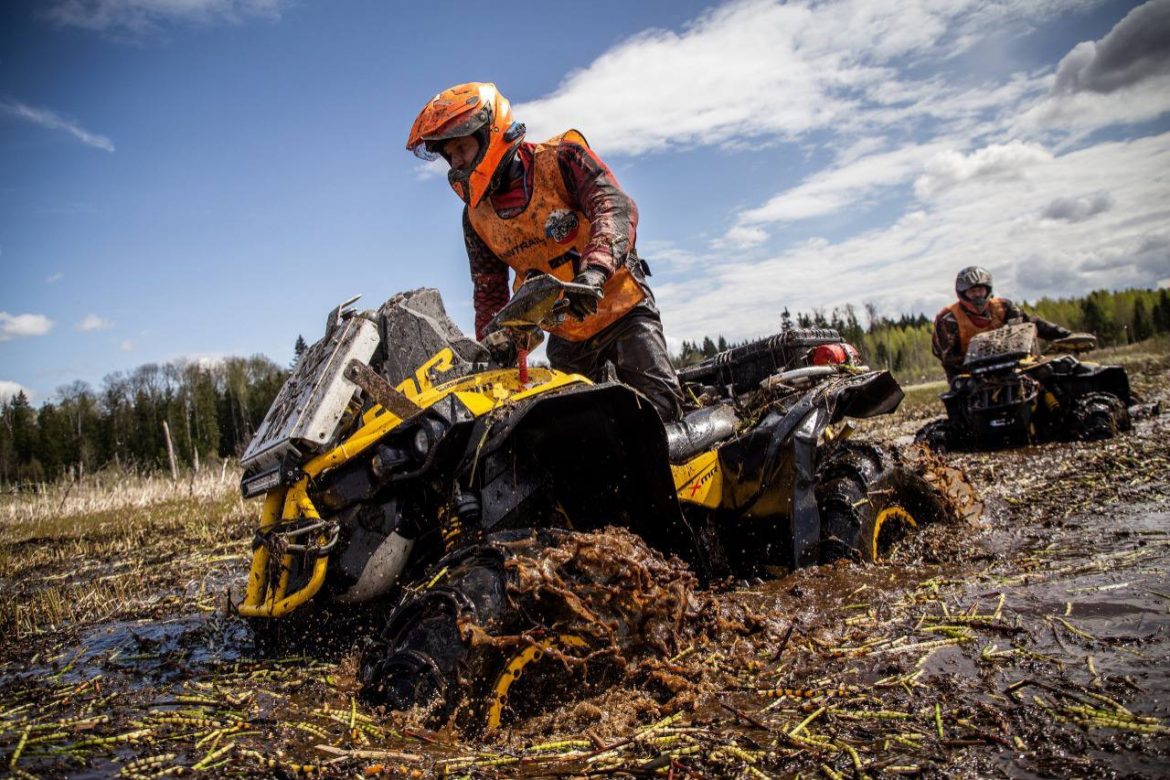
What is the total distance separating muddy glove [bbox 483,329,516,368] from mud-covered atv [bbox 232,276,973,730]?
0.24 ft

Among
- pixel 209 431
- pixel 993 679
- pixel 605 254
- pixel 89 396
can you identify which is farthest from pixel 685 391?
pixel 89 396

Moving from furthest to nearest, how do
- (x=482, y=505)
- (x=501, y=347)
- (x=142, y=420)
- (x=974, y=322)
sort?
(x=142, y=420)
(x=974, y=322)
(x=501, y=347)
(x=482, y=505)

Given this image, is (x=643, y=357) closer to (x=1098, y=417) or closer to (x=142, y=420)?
(x=1098, y=417)

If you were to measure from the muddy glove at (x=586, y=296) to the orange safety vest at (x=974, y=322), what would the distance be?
33.6 feet

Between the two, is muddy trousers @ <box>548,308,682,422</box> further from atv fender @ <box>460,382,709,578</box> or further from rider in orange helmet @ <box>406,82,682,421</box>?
atv fender @ <box>460,382,709,578</box>

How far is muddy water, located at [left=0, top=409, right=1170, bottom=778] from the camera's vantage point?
1.85 metres

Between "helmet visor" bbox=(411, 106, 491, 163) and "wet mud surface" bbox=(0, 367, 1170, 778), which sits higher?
"helmet visor" bbox=(411, 106, 491, 163)

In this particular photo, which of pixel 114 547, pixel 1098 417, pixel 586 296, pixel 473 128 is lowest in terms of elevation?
pixel 1098 417

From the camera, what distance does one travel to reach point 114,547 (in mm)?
8625

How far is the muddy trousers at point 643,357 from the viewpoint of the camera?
13.4ft

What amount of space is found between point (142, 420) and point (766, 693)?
67.6m

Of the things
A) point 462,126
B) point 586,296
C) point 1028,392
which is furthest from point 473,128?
point 1028,392

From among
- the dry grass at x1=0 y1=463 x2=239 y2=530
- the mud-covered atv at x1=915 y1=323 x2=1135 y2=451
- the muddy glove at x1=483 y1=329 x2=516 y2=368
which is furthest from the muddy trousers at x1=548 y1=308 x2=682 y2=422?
the dry grass at x1=0 y1=463 x2=239 y2=530

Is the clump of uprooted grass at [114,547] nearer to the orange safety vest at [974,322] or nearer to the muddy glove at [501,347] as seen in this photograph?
the muddy glove at [501,347]
